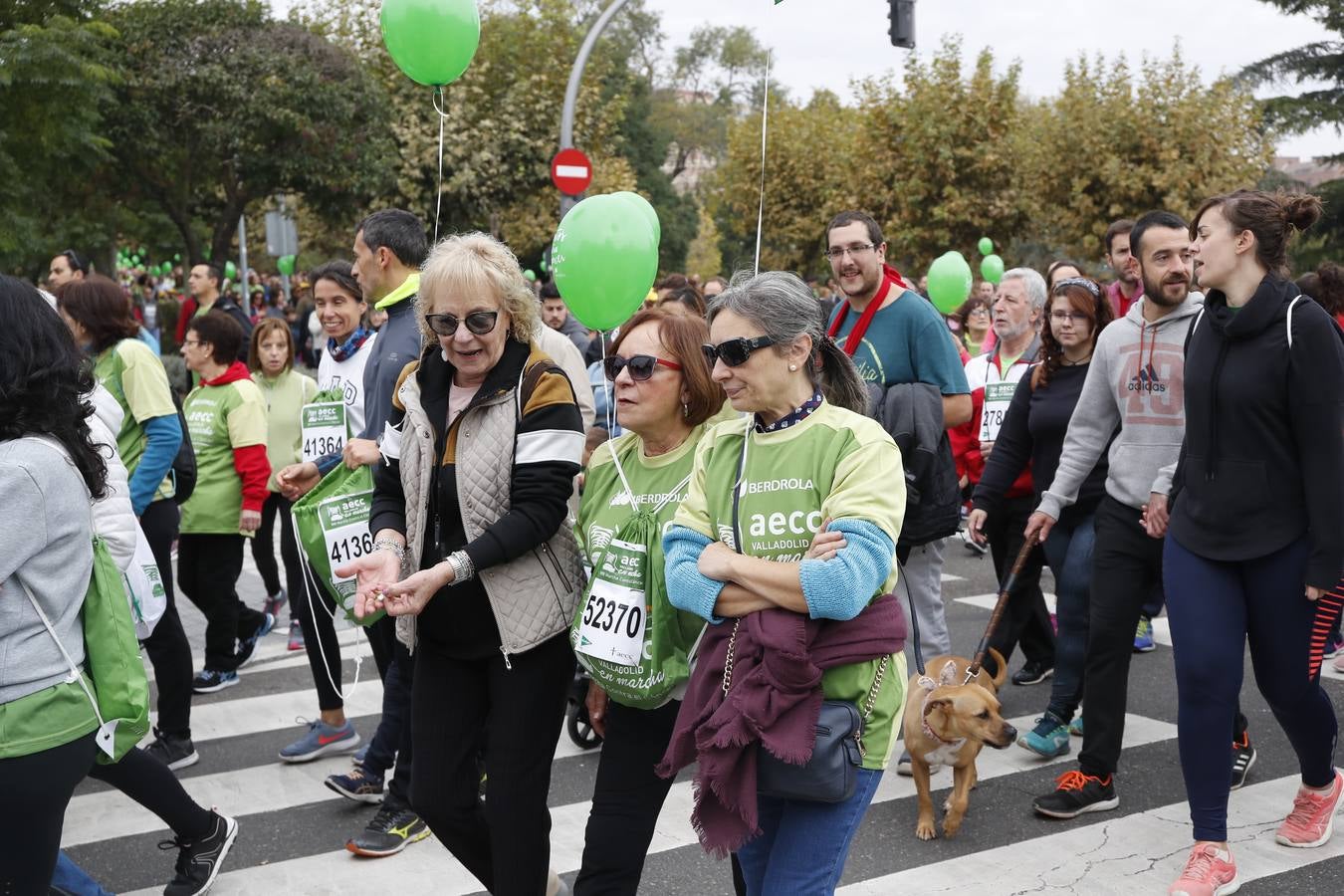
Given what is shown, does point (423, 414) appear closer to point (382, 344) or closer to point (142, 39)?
point (382, 344)

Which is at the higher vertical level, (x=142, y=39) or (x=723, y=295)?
(x=142, y=39)

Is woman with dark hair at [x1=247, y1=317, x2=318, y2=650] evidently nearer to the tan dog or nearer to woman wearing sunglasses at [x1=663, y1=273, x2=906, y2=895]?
the tan dog

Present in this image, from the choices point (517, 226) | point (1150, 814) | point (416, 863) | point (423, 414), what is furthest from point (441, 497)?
point (517, 226)

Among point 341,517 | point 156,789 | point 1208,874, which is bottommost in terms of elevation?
point 1208,874

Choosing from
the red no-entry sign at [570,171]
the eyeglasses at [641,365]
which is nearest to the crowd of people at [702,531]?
the eyeglasses at [641,365]

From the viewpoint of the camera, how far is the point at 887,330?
199 inches

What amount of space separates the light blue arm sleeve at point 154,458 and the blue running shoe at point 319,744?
1.21m

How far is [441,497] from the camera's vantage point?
348 cm

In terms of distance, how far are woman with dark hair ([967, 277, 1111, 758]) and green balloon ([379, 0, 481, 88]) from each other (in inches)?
106

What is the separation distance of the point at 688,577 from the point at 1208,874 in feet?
7.57

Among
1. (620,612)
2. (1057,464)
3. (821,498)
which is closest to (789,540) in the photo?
(821,498)

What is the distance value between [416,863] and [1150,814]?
2700 millimetres

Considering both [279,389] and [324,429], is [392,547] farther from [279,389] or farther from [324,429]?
[279,389]

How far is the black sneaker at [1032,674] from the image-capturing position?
670 centimetres
